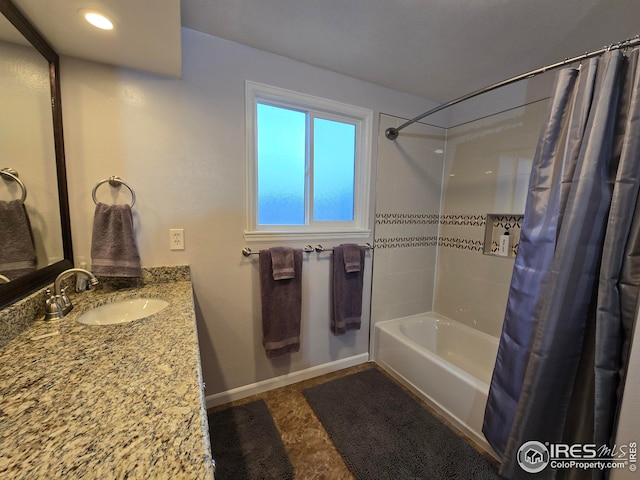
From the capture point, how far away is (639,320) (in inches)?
31.1

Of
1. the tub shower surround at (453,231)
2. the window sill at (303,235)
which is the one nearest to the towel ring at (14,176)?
the window sill at (303,235)

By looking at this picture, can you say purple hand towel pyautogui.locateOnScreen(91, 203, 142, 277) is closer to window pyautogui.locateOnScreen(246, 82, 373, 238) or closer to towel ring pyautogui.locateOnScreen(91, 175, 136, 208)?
towel ring pyautogui.locateOnScreen(91, 175, 136, 208)

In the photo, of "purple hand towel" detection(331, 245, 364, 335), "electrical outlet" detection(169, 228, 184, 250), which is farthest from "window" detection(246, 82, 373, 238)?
"electrical outlet" detection(169, 228, 184, 250)

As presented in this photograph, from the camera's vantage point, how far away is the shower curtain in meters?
0.87

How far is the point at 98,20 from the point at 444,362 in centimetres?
248

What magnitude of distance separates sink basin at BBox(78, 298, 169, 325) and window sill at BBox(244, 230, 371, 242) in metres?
0.63

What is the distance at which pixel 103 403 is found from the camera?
1.91ft

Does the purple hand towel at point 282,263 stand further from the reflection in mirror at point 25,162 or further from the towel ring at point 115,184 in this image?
the reflection in mirror at point 25,162

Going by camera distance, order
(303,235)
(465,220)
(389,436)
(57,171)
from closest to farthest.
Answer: (57,171)
(389,436)
(303,235)
(465,220)

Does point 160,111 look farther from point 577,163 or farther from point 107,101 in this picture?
point 577,163

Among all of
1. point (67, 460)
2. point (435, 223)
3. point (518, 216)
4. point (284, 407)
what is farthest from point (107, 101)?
point (518, 216)

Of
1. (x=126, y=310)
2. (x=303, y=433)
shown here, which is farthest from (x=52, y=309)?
(x=303, y=433)

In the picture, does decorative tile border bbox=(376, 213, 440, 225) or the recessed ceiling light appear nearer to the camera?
the recessed ceiling light

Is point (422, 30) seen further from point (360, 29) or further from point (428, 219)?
point (428, 219)
